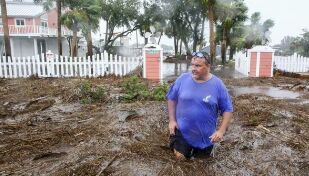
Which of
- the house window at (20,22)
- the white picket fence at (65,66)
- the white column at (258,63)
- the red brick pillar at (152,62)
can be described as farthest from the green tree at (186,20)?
the white picket fence at (65,66)

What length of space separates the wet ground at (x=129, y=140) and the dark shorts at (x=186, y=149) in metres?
0.09

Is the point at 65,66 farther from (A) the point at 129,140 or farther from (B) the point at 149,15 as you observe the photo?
(B) the point at 149,15

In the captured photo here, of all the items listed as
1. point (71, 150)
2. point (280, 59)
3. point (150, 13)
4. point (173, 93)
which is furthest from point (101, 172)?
point (150, 13)

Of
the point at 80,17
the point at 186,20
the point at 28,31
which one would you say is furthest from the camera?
the point at 186,20

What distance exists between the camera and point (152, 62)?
12930mm

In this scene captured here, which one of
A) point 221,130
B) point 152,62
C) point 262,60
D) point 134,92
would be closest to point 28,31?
point 152,62

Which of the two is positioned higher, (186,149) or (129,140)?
(186,149)

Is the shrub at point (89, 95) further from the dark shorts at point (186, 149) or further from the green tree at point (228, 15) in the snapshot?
the green tree at point (228, 15)

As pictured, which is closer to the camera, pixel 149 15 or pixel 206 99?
pixel 206 99

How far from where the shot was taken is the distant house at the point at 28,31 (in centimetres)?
2867

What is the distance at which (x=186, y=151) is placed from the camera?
11.3ft

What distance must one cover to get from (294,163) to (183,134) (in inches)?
63.2

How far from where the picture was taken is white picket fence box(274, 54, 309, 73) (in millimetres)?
16688

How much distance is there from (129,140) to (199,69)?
6.08 feet
